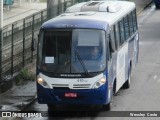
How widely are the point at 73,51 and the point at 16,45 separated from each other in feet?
20.0

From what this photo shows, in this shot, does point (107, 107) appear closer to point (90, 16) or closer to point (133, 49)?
point (90, 16)

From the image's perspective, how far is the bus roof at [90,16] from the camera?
16.0 meters

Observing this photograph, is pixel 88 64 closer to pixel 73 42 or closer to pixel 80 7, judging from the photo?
pixel 73 42

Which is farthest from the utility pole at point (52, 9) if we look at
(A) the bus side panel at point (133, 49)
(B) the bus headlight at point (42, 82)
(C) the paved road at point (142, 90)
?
(B) the bus headlight at point (42, 82)

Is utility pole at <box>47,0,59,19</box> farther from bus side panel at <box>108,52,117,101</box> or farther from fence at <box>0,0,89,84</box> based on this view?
bus side panel at <box>108,52,117,101</box>

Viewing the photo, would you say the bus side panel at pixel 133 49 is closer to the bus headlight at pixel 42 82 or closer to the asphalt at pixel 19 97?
the asphalt at pixel 19 97

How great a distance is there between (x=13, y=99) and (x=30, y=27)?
5.66 meters

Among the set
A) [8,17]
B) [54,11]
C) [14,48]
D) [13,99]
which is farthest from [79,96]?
[8,17]

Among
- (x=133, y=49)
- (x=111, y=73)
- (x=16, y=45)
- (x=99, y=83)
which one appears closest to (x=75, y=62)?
(x=99, y=83)

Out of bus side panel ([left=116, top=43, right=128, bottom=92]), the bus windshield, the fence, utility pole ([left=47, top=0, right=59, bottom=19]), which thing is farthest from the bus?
utility pole ([left=47, top=0, right=59, bottom=19])

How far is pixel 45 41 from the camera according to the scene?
1605 cm

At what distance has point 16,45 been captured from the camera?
21484 mm

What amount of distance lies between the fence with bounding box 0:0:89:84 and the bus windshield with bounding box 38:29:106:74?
3.86 m

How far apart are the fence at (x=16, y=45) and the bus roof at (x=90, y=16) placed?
299 centimetres
